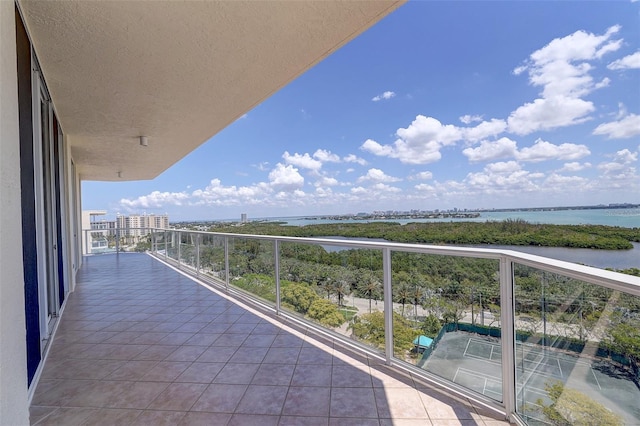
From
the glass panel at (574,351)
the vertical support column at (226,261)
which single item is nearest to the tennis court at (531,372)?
the glass panel at (574,351)

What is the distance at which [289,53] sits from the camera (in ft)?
8.63

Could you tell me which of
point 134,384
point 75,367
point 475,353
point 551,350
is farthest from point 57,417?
point 551,350

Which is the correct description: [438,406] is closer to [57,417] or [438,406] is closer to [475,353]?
[475,353]

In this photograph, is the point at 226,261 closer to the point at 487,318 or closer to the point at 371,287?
the point at 371,287

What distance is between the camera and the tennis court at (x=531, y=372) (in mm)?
1248

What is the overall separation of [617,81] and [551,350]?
54.1 ft

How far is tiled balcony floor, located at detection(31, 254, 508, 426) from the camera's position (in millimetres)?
1989

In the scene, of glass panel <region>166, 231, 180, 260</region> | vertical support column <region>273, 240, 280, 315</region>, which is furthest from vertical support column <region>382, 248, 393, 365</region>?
glass panel <region>166, 231, 180, 260</region>

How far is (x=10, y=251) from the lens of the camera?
137 centimetres

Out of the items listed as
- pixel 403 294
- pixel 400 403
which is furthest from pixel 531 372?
pixel 403 294

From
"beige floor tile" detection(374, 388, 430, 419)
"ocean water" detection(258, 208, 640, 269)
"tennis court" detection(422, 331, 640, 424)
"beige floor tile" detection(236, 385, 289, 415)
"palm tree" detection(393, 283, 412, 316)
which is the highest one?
"ocean water" detection(258, 208, 640, 269)

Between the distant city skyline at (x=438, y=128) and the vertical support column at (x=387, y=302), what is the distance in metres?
5.17

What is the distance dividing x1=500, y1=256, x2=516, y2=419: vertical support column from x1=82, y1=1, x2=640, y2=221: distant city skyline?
5092mm

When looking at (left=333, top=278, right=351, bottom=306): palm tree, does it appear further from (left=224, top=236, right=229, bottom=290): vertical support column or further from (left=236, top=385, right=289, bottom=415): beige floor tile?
(left=224, top=236, right=229, bottom=290): vertical support column
